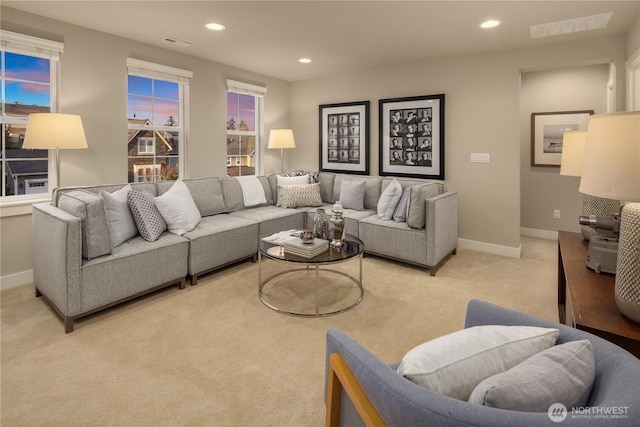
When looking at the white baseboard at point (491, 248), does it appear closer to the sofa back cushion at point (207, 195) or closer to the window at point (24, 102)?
the sofa back cushion at point (207, 195)

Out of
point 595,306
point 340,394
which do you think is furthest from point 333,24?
point 340,394

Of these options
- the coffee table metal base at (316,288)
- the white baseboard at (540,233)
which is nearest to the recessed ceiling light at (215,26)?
the coffee table metal base at (316,288)

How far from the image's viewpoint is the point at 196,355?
226 cm

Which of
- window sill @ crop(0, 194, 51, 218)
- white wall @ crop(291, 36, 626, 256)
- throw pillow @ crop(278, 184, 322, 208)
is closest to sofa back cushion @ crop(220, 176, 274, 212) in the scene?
throw pillow @ crop(278, 184, 322, 208)

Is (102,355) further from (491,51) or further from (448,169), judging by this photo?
(491,51)

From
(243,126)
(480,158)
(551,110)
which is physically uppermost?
(551,110)

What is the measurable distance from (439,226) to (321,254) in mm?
1485

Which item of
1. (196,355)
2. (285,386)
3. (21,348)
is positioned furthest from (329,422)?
(21,348)

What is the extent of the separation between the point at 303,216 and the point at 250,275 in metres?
1.30

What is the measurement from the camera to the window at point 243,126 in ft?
17.5

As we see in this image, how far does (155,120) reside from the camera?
4.41 meters

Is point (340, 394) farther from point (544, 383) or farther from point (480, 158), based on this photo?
point (480, 158)

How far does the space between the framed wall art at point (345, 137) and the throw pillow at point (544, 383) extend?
4679mm

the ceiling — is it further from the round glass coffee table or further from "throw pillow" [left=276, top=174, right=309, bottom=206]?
the round glass coffee table
